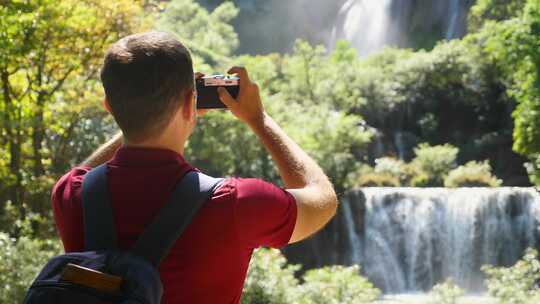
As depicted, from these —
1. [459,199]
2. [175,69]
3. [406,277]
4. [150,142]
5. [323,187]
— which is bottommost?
[406,277]

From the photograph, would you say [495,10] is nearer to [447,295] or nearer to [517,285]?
[517,285]

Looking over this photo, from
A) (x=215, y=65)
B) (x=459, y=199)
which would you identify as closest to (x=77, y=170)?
(x=459, y=199)

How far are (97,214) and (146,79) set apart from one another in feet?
1.04

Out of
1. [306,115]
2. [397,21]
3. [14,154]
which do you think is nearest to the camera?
[14,154]

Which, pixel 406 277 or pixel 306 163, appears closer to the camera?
pixel 306 163

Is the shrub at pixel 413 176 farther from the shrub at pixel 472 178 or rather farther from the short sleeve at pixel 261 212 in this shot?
the short sleeve at pixel 261 212

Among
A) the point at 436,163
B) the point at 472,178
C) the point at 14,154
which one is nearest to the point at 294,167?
the point at 14,154

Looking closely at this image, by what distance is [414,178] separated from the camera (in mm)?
26625

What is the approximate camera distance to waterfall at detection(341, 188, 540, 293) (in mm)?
20281

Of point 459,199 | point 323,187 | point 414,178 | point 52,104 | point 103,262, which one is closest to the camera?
point 103,262

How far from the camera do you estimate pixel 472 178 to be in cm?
2488

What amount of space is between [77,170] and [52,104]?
453 inches

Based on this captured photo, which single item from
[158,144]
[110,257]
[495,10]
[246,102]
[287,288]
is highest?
[495,10]

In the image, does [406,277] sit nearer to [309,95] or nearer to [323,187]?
[309,95]
